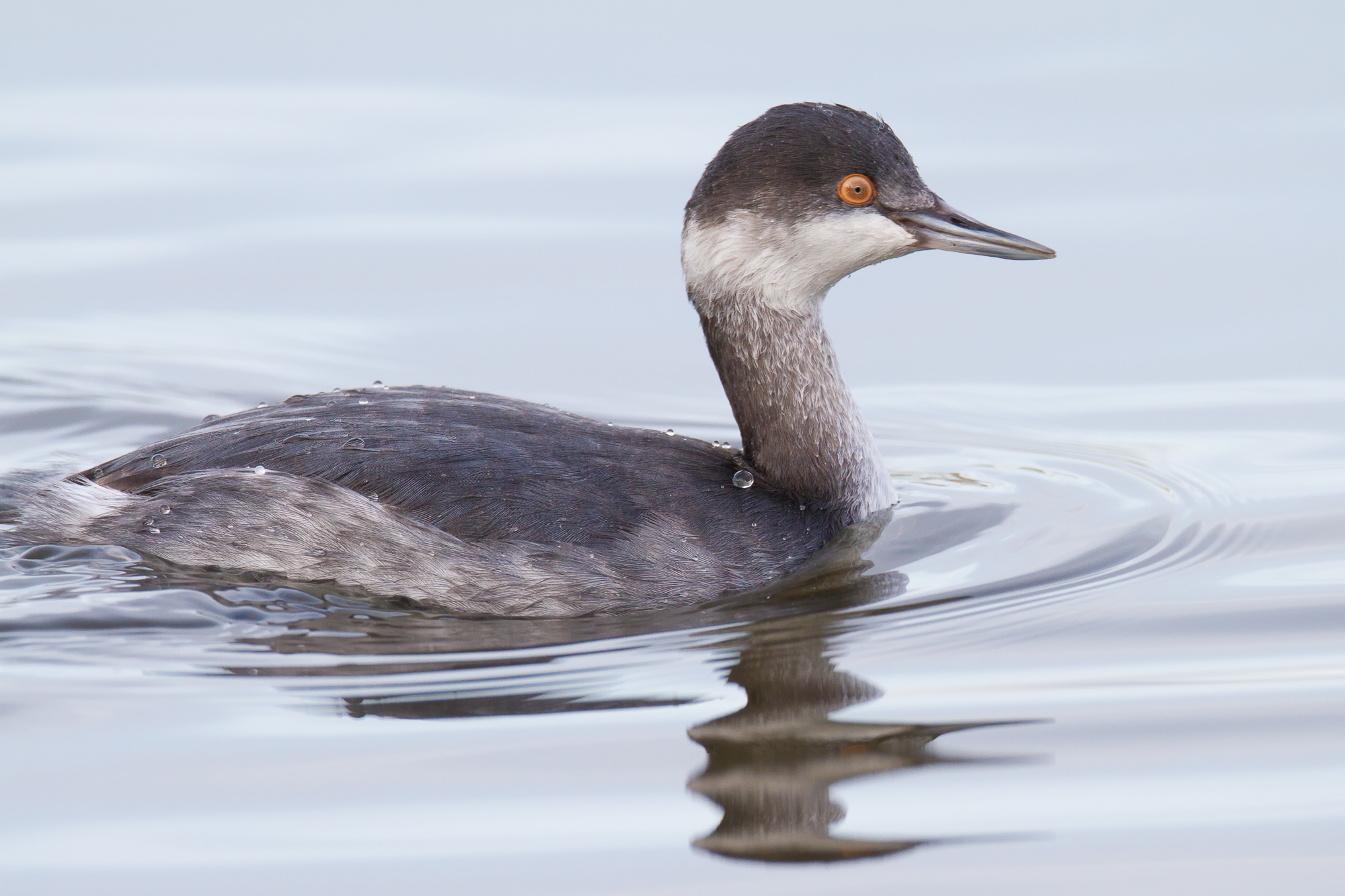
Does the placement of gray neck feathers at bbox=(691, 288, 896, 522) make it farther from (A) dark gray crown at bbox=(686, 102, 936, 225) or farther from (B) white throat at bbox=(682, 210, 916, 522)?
(A) dark gray crown at bbox=(686, 102, 936, 225)

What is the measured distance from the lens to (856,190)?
269 inches

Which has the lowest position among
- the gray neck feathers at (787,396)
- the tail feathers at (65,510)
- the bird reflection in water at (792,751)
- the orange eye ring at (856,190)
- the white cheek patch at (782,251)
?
the bird reflection in water at (792,751)

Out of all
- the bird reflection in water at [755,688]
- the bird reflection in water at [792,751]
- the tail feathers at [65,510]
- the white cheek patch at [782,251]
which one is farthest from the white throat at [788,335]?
the tail feathers at [65,510]

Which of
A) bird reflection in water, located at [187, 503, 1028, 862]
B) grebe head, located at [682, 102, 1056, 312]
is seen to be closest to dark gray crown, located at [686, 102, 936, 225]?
grebe head, located at [682, 102, 1056, 312]

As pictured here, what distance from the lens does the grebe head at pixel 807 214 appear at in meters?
6.79

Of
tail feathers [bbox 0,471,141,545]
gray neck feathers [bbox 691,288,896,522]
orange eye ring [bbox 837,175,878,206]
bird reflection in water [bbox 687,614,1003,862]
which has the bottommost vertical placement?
bird reflection in water [bbox 687,614,1003,862]

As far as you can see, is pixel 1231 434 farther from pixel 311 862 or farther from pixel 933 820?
pixel 311 862

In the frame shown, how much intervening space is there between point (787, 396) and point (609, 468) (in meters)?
0.88

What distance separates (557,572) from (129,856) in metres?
2.02

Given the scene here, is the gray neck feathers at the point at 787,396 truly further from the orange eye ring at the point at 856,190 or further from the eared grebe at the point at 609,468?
the orange eye ring at the point at 856,190

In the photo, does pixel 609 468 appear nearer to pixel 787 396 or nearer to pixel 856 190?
pixel 787 396

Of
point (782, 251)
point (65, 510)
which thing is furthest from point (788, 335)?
point (65, 510)

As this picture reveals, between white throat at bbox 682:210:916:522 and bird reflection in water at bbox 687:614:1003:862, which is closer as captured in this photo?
bird reflection in water at bbox 687:614:1003:862

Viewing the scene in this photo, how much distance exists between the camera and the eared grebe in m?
6.32
